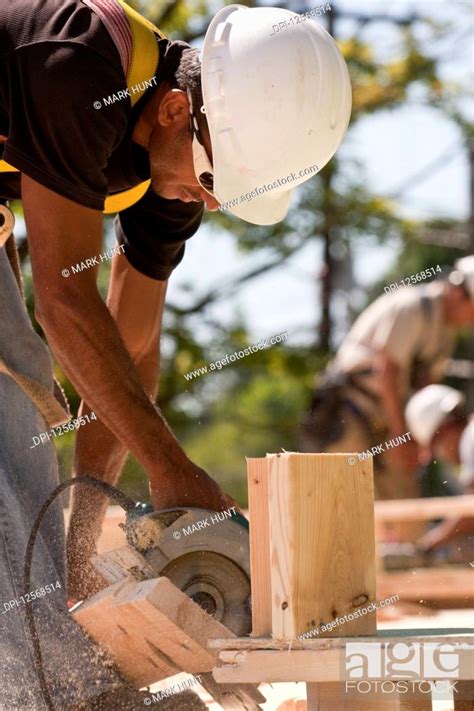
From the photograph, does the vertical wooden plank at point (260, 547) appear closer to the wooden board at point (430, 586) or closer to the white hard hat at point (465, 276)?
the wooden board at point (430, 586)

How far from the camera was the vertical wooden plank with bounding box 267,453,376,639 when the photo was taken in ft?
8.29

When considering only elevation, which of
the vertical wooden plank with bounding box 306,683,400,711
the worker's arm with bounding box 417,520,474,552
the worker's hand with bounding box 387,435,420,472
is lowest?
the worker's arm with bounding box 417,520,474,552

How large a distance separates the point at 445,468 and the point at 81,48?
28.2 ft

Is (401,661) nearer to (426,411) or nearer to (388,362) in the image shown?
(388,362)

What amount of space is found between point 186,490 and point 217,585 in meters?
0.32

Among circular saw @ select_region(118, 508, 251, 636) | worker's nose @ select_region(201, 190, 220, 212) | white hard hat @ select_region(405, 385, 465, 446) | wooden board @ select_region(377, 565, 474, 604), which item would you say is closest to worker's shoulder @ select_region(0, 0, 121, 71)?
worker's nose @ select_region(201, 190, 220, 212)

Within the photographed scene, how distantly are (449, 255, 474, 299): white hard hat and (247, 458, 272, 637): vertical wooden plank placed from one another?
17.1 feet

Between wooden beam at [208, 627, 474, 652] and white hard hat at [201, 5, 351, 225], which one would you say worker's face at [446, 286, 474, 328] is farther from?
wooden beam at [208, 627, 474, 652]

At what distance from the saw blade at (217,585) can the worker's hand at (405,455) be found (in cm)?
536

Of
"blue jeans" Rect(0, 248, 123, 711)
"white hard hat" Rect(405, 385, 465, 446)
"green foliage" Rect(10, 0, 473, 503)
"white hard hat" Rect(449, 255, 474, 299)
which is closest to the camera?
"blue jeans" Rect(0, 248, 123, 711)

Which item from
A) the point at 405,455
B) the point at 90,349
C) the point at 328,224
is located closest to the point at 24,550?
the point at 90,349

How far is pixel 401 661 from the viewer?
243cm

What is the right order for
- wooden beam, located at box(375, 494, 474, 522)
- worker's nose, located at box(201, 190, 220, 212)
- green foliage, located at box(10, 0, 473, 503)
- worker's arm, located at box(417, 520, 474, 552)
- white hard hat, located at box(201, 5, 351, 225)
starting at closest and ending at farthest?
white hard hat, located at box(201, 5, 351, 225) < worker's nose, located at box(201, 190, 220, 212) < wooden beam, located at box(375, 494, 474, 522) < worker's arm, located at box(417, 520, 474, 552) < green foliage, located at box(10, 0, 473, 503)

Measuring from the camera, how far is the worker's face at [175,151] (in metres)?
3.22
